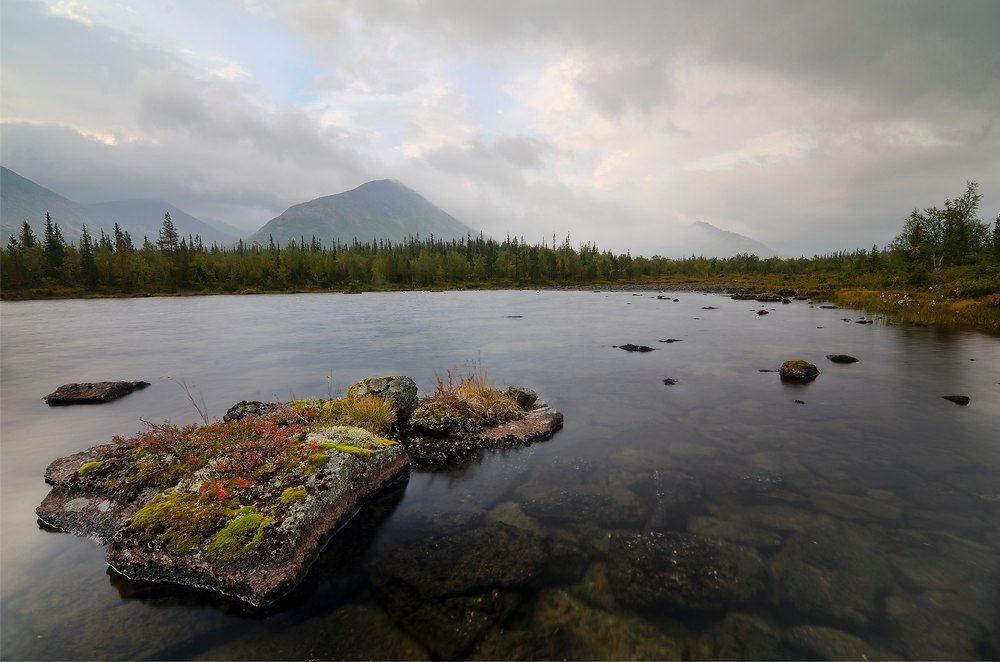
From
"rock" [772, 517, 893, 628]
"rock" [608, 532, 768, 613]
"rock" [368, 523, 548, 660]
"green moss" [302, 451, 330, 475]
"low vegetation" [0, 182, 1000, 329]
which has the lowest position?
"rock" [368, 523, 548, 660]

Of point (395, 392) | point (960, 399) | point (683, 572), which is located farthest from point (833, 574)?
point (960, 399)

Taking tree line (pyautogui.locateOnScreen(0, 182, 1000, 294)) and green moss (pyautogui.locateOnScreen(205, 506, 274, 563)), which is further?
tree line (pyautogui.locateOnScreen(0, 182, 1000, 294))

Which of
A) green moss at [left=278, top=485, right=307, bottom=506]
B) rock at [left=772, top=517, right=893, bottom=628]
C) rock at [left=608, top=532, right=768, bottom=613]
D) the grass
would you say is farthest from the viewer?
the grass

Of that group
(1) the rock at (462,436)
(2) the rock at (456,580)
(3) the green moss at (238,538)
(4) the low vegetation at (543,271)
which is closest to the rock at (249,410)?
(1) the rock at (462,436)

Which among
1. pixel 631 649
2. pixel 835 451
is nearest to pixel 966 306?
pixel 835 451

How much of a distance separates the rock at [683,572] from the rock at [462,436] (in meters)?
5.80

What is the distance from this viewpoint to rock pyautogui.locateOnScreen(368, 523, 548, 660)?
6.52 meters

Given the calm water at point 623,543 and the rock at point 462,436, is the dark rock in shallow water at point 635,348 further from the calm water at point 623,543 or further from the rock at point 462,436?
the rock at point 462,436

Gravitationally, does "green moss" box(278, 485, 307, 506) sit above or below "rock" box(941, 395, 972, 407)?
above

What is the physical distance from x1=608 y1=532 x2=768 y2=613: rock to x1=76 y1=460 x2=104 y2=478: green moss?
508 inches

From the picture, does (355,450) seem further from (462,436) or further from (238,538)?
(462,436)

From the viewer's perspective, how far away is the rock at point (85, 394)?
65.0 ft

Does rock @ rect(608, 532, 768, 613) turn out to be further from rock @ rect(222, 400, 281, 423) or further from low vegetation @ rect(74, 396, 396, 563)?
rock @ rect(222, 400, 281, 423)

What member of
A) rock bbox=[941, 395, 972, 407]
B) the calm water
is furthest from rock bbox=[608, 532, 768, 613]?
rock bbox=[941, 395, 972, 407]
